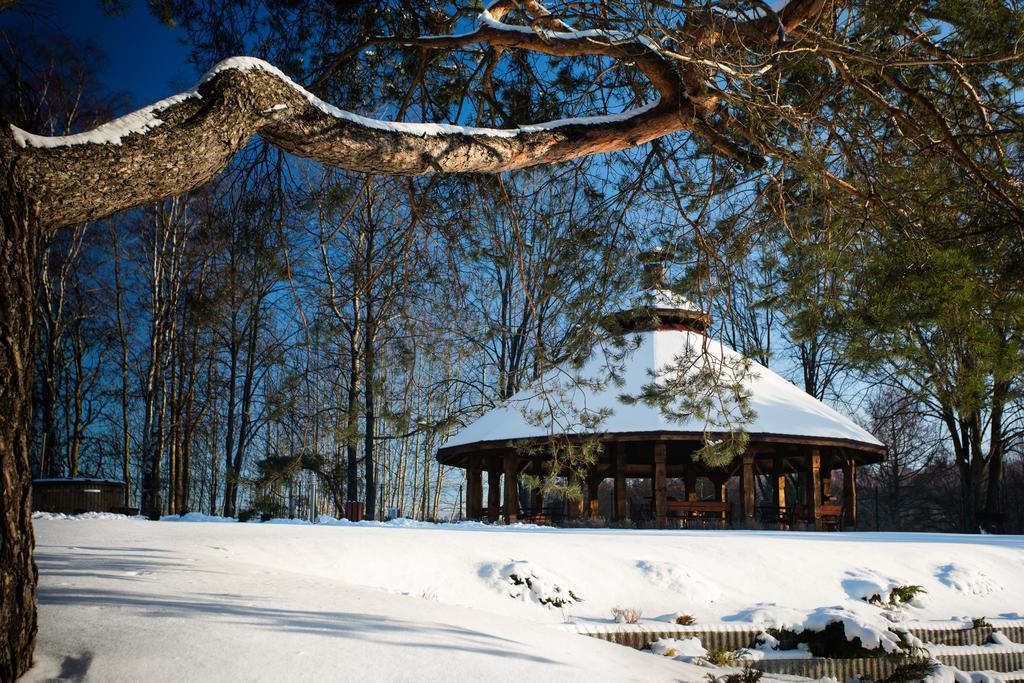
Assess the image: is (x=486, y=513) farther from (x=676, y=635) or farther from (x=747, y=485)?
(x=676, y=635)

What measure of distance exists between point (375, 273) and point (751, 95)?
3.15 m

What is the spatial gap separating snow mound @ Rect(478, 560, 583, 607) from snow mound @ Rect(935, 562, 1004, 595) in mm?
4626

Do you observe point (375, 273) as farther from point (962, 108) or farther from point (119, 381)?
point (119, 381)

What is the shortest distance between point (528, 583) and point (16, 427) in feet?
17.4

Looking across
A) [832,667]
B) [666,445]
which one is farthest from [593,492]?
[832,667]

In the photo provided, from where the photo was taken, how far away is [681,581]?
8.27m

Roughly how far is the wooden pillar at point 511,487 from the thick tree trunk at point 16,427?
13.9 metres

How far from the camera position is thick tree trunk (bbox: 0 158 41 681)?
3.00m

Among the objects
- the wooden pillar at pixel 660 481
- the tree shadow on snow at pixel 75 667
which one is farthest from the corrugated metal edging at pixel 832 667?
the wooden pillar at pixel 660 481

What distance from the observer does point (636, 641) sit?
6.82m

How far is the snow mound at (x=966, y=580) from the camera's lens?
30.2 feet

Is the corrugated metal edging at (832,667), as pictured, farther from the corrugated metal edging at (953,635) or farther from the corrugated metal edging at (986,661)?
the corrugated metal edging at (953,635)

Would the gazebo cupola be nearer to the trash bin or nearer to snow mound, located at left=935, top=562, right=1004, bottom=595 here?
snow mound, located at left=935, top=562, right=1004, bottom=595

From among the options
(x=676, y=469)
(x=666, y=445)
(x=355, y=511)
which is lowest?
(x=355, y=511)
